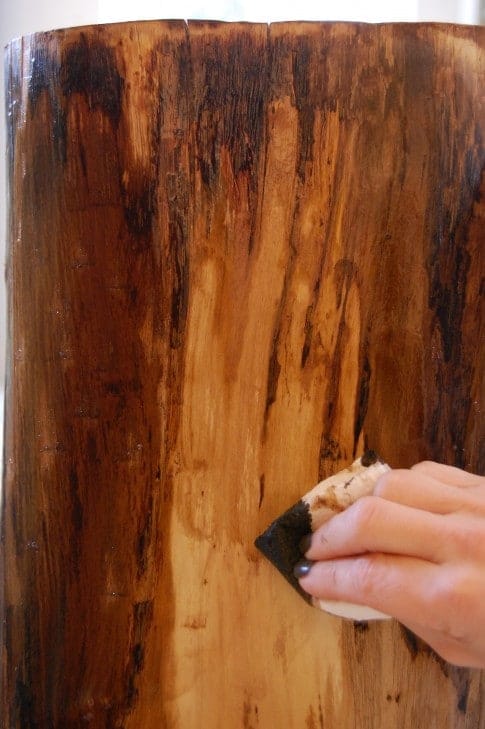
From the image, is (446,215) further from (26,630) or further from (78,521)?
(26,630)

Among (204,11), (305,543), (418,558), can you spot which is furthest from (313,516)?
(204,11)

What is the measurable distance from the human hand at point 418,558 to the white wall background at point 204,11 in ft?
3.53

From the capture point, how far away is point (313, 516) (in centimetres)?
74

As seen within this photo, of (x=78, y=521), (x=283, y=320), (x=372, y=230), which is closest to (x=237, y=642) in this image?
(x=78, y=521)

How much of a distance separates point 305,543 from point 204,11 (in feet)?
3.87

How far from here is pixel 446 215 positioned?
2.52 ft

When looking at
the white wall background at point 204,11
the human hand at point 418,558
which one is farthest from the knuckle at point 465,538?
the white wall background at point 204,11

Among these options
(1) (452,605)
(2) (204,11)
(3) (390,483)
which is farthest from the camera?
(2) (204,11)

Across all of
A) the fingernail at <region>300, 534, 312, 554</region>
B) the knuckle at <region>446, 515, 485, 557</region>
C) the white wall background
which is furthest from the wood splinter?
the white wall background

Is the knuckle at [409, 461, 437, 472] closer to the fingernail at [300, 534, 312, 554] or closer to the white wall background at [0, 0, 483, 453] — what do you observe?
the fingernail at [300, 534, 312, 554]

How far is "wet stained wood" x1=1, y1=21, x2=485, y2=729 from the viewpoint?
0.75 metres

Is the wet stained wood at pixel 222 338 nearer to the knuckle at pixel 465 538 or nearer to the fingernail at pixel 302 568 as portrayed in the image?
the fingernail at pixel 302 568

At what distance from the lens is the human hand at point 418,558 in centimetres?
58

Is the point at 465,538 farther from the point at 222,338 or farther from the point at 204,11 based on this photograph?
the point at 204,11
